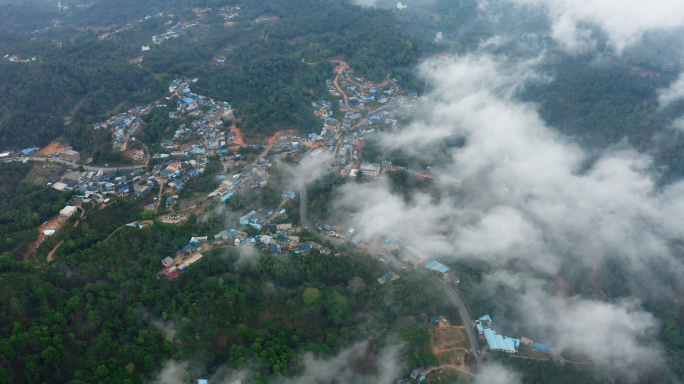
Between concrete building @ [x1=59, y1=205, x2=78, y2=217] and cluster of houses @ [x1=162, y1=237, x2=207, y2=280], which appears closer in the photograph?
cluster of houses @ [x1=162, y1=237, x2=207, y2=280]

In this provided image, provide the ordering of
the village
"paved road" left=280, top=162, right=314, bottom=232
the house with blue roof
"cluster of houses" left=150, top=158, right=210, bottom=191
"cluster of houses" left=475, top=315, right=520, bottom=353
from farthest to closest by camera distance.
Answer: "cluster of houses" left=150, top=158, right=210, bottom=191
"paved road" left=280, top=162, right=314, bottom=232
the house with blue roof
the village
"cluster of houses" left=475, top=315, right=520, bottom=353

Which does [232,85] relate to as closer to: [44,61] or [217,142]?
[217,142]

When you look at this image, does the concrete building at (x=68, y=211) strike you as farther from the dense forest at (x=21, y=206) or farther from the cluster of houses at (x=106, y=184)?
the cluster of houses at (x=106, y=184)

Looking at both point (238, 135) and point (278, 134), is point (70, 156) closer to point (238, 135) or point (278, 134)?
point (238, 135)

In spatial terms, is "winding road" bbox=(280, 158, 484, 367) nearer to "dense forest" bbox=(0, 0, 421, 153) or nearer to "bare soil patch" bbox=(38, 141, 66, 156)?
"dense forest" bbox=(0, 0, 421, 153)

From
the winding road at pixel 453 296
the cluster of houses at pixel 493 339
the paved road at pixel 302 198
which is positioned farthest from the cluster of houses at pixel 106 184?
the cluster of houses at pixel 493 339

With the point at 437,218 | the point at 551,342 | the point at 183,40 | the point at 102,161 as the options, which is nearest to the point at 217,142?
the point at 102,161

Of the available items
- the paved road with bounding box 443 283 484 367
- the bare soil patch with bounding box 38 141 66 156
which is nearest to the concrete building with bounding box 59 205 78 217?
the bare soil patch with bounding box 38 141 66 156

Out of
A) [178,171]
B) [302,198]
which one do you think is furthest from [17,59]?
[302,198]
